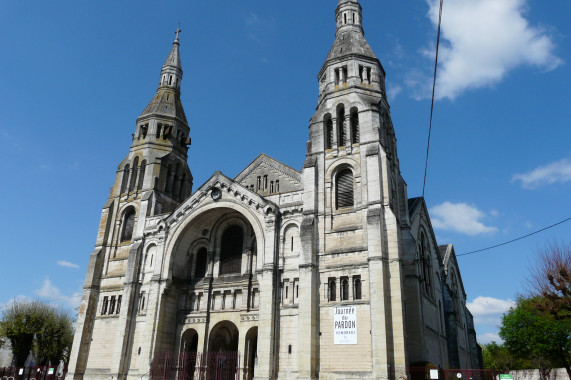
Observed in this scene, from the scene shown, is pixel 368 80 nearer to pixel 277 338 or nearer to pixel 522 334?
pixel 277 338

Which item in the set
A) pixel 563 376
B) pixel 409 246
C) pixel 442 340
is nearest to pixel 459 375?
pixel 409 246

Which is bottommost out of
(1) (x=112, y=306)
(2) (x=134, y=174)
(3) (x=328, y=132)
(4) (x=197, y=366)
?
(4) (x=197, y=366)

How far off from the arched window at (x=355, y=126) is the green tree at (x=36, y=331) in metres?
32.4

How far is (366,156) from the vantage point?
27.2m

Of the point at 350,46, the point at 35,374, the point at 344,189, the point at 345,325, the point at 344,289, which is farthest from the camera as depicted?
the point at 35,374

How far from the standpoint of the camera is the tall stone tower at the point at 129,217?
102ft

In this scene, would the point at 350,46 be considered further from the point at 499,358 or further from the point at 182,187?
the point at 499,358

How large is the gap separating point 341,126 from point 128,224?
19000mm

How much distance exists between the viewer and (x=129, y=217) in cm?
3616

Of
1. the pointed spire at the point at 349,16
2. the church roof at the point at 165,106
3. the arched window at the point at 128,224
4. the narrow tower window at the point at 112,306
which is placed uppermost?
the pointed spire at the point at 349,16

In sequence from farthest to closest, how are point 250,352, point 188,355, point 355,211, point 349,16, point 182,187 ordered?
point 182,187, point 349,16, point 188,355, point 250,352, point 355,211

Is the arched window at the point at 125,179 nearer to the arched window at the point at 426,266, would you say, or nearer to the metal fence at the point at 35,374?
the metal fence at the point at 35,374

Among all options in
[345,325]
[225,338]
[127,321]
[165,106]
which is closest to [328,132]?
[345,325]

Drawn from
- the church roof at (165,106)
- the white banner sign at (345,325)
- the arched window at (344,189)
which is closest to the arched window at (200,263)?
the arched window at (344,189)
